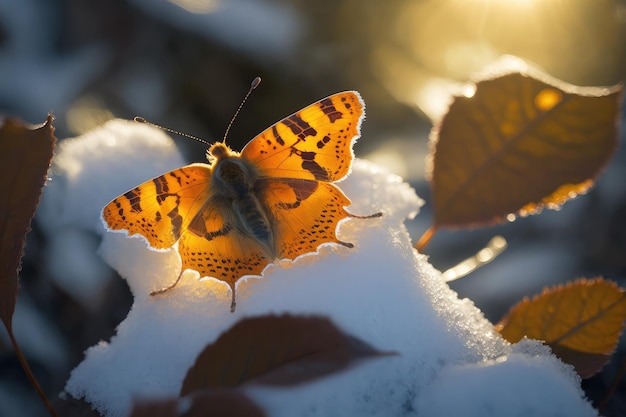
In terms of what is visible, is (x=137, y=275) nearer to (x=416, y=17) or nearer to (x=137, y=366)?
(x=137, y=366)

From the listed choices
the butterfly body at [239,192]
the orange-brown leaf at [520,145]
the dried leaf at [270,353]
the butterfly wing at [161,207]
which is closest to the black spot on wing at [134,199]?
the butterfly wing at [161,207]

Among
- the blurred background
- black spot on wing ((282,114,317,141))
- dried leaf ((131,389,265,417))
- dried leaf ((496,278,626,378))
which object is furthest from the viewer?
the blurred background

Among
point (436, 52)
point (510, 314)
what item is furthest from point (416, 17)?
point (510, 314)

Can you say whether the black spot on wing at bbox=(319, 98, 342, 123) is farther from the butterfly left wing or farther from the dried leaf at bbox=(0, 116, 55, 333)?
the dried leaf at bbox=(0, 116, 55, 333)

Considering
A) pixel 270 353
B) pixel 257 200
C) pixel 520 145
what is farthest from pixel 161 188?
pixel 520 145

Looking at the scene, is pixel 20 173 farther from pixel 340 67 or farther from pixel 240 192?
pixel 340 67

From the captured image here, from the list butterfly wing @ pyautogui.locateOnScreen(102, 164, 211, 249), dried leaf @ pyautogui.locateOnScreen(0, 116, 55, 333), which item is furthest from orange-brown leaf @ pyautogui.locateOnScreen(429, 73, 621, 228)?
dried leaf @ pyautogui.locateOnScreen(0, 116, 55, 333)

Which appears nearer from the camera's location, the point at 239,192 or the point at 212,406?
the point at 212,406
